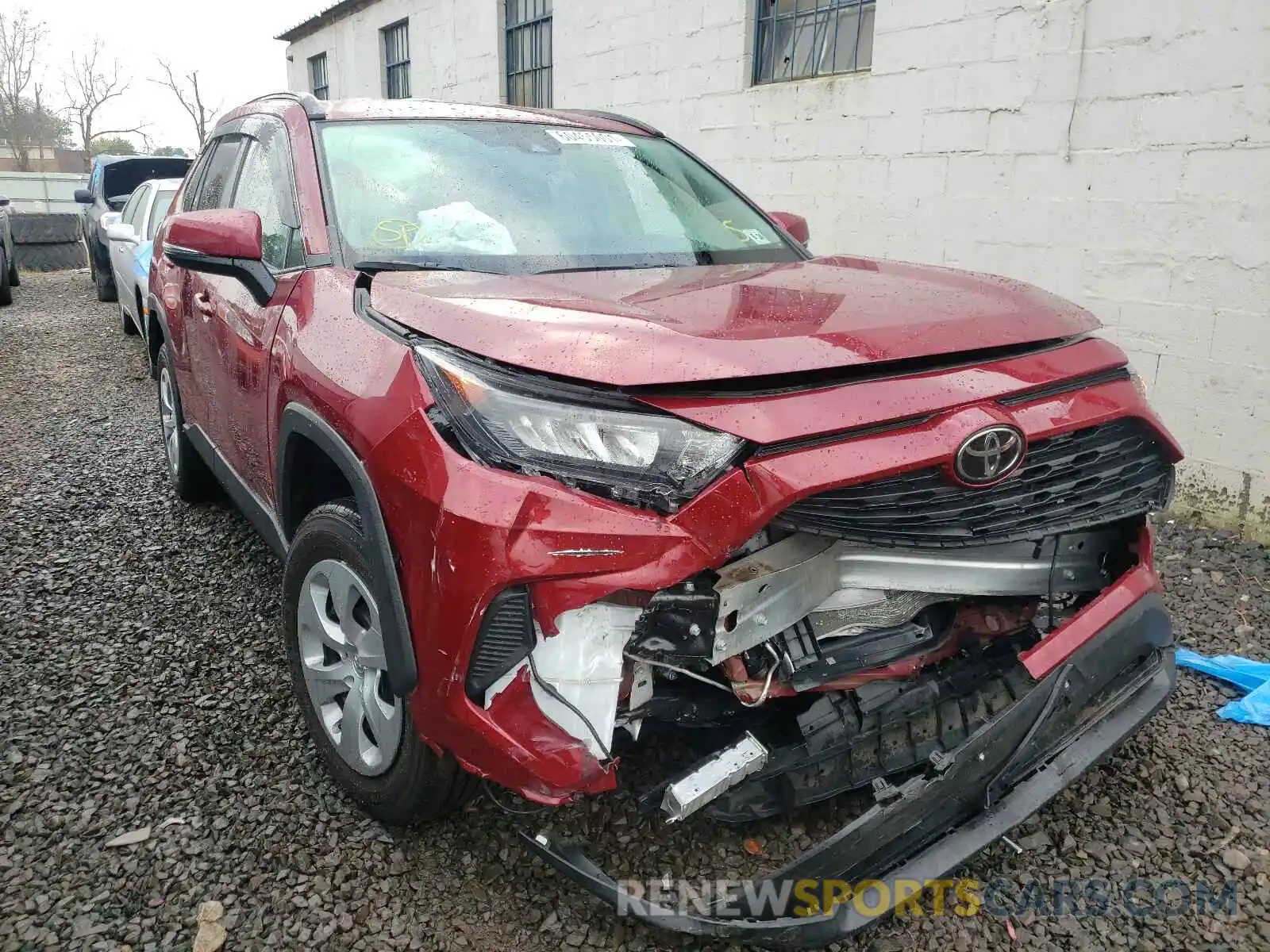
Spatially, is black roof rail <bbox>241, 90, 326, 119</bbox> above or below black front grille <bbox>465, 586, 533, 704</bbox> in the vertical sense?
above

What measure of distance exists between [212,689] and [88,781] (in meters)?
0.48

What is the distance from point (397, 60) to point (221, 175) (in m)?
9.42

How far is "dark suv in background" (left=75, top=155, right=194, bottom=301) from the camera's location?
12.0 meters

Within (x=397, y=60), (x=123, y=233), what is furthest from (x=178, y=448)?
(x=397, y=60)

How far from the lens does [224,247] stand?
8.16 feet

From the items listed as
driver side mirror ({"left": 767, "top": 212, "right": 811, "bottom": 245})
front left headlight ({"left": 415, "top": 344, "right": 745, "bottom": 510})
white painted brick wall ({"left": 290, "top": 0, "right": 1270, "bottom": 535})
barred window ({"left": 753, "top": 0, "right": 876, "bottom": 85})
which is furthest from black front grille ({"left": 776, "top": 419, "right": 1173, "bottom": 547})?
barred window ({"left": 753, "top": 0, "right": 876, "bottom": 85})

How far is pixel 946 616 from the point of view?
219cm

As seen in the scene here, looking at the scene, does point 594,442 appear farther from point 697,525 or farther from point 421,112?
point 421,112

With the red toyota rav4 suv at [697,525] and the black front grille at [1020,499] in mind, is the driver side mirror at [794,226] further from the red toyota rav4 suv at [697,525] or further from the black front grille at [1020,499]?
the black front grille at [1020,499]

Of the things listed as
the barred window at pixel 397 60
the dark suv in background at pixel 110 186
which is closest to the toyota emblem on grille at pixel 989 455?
the barred window at pixel 397 60

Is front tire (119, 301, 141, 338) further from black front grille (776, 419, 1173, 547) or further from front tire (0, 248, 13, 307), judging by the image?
black front grille (776, 419, 1173, 547)

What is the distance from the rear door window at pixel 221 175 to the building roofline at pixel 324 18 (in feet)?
31.5

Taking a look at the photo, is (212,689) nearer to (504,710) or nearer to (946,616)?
(504,710)

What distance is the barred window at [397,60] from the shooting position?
11.6 meters
